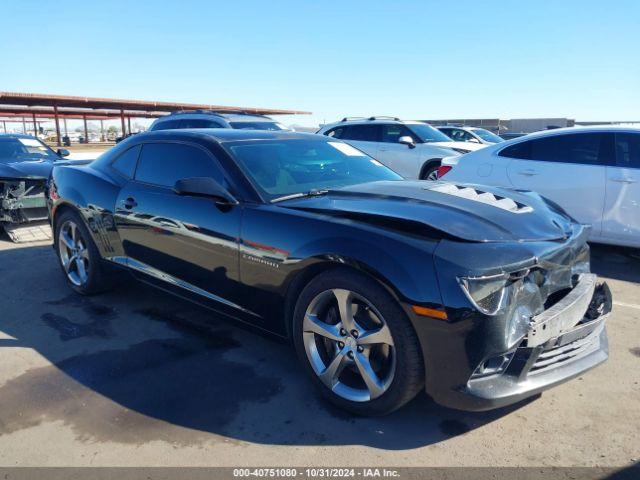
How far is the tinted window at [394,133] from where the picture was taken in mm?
10383

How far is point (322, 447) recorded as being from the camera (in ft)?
8.22

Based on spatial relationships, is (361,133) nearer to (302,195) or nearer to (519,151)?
(519,151)

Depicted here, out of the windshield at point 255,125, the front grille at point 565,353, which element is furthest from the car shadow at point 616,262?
the windshield at point 255,125

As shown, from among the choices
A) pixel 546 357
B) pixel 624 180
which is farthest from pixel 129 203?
pixel 624 180

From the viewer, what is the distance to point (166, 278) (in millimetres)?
3791

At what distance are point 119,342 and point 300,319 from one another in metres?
1.67

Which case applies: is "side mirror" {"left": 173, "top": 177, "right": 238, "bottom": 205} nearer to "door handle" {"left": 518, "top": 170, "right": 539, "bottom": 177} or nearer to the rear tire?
the rear tire

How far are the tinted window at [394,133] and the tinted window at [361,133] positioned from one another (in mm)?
202

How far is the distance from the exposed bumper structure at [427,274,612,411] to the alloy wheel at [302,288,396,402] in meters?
0.33

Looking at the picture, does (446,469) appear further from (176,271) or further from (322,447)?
(176,271)

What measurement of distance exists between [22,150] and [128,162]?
506 cm

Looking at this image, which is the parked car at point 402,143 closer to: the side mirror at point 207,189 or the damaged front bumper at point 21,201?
the damaged front bumper at point 21,201

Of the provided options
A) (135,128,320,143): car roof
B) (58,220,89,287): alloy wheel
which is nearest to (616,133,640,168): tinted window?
(135,128,320,143): car roof

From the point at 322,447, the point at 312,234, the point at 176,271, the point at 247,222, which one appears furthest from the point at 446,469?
the point at 176,271
